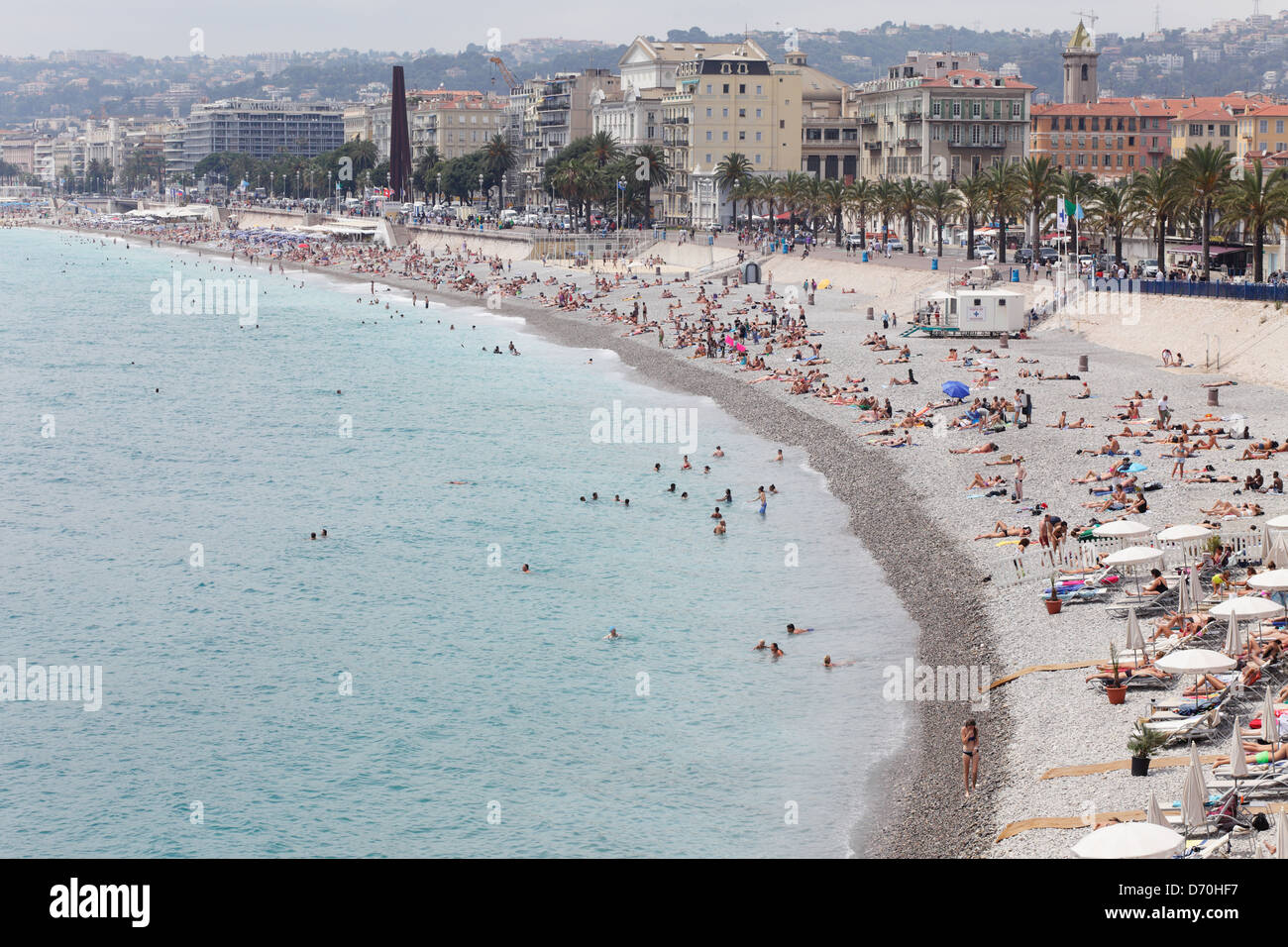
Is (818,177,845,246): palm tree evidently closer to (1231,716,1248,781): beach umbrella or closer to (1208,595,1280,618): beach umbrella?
(1208,595,1280,618): beach umbrella

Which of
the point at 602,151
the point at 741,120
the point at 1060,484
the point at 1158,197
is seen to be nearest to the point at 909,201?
the point at 1158,197

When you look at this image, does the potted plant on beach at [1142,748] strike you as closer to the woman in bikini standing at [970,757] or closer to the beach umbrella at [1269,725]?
the beach umbrella at [1269,725]

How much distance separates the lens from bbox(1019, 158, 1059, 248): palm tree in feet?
234

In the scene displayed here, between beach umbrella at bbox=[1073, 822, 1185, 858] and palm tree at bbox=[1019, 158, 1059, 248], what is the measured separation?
59249mm

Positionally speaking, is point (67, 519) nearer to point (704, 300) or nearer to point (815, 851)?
point (815, 851)

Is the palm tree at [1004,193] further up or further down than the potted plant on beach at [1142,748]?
further up

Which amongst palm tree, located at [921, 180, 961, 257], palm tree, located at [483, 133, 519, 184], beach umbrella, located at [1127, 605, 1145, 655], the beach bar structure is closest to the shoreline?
beach umbrella, located at [1127, 605, 1145, 655]

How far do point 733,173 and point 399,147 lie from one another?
72.5m

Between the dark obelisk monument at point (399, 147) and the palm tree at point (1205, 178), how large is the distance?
122 metres

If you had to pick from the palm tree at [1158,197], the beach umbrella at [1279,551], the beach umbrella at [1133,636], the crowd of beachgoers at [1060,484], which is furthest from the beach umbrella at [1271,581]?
the palm tree at [1158,197]

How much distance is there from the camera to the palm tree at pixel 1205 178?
57531 millimetres

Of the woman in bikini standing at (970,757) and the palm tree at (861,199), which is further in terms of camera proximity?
the palm tree at (861,199)

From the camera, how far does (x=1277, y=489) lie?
32.3 metres
